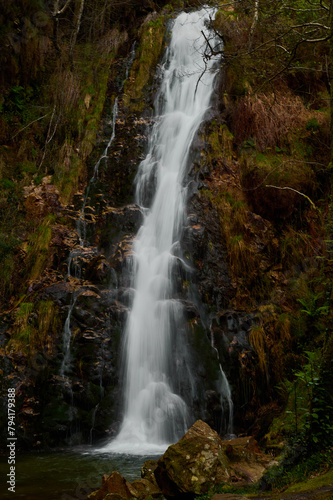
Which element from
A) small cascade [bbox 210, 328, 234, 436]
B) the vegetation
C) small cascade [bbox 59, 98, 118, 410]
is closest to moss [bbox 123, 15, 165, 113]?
the vegetation

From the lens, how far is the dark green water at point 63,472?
3.93 metres

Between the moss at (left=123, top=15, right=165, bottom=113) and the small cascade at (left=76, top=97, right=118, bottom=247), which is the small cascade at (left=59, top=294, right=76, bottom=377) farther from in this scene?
the moss at (left=123, top=15, right=165, bottom=113)

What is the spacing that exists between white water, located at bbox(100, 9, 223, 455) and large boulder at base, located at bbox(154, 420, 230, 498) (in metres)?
2.11

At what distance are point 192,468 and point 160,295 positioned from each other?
4.42m

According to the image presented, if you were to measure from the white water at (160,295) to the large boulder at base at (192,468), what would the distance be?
2.11 m

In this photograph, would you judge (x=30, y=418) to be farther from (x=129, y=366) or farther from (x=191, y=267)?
(x=191, y=267)

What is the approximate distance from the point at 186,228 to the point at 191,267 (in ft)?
A: 3.70

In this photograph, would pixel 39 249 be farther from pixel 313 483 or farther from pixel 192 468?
pixel 313 483

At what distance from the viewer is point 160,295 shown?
7.72 meters

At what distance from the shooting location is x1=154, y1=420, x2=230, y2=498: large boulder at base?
3.36 metres

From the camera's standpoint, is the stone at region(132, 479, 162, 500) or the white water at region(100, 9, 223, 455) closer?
the stone at region(132, 479, 162, 500)

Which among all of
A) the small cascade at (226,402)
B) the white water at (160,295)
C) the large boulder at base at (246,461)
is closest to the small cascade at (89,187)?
the white water at (160,295)

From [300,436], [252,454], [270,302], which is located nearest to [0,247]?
[270,302]

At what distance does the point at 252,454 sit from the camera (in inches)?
164
